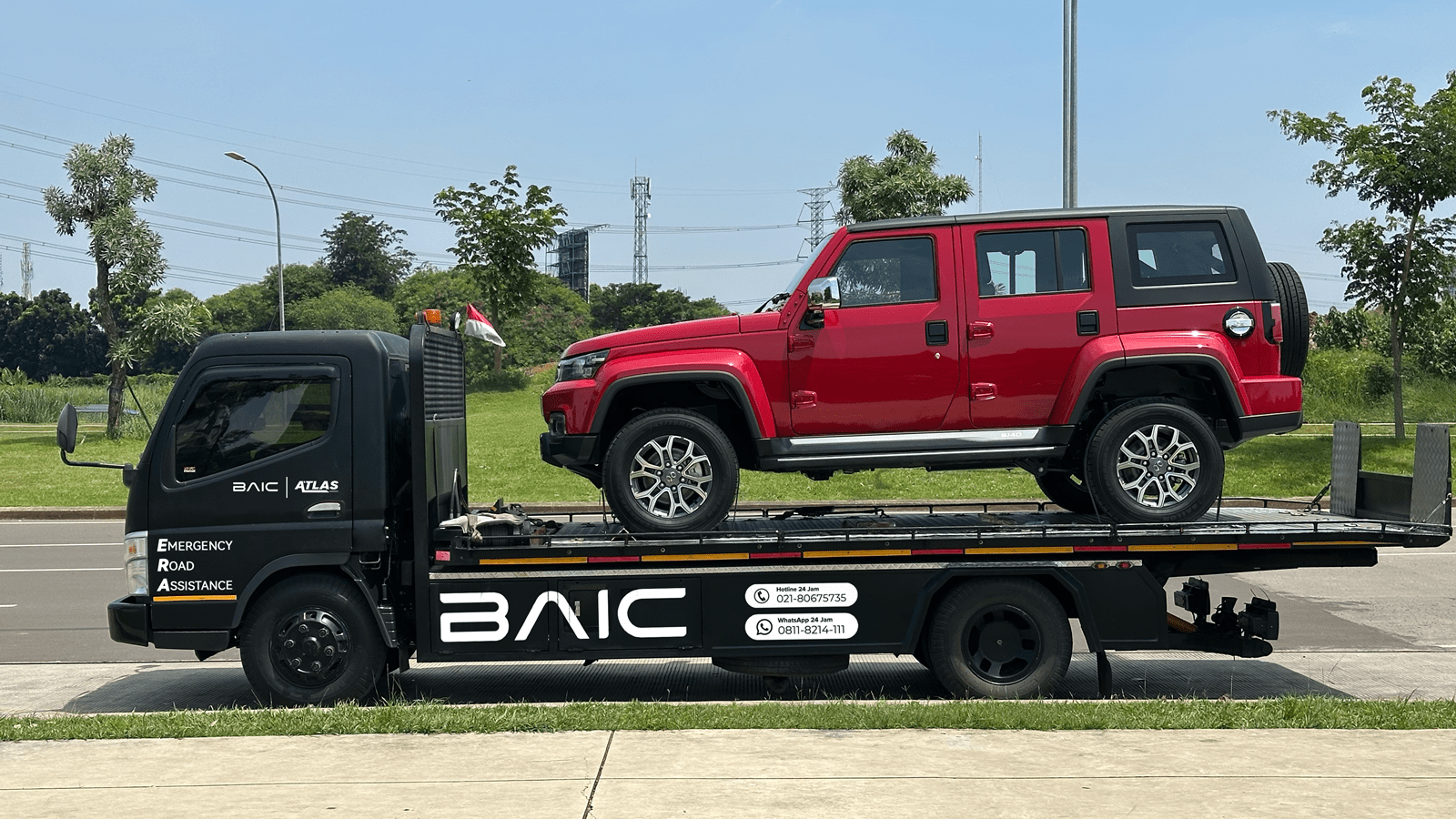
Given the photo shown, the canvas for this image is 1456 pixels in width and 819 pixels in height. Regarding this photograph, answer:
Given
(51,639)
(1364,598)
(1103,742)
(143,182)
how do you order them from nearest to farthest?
(1103,742)
(51,639)
(1364,598)
(143,182)

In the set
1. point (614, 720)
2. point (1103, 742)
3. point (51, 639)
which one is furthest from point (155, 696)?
point (1103, 742)

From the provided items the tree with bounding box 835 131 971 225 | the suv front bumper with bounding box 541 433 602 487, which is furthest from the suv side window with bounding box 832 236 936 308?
the tree with bounding box 835 131 971 225

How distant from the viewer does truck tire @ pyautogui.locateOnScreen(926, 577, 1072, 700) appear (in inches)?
301

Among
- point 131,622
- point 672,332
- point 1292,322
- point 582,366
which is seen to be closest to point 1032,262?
point 1292,322

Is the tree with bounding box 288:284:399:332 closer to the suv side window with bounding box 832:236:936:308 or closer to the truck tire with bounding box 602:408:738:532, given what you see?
the truck tire with bounding box 602:408:738:532

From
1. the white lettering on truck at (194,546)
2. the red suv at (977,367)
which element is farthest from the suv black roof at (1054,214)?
the white lettering on truck at (194,546)

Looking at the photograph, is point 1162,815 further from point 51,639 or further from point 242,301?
point 242,301

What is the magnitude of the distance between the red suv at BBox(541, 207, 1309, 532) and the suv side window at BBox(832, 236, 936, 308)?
1 centimetres

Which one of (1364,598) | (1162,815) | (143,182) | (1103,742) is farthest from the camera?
(143,182)

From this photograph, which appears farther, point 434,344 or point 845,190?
point 845,190

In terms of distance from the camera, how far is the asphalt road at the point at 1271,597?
33.4ft

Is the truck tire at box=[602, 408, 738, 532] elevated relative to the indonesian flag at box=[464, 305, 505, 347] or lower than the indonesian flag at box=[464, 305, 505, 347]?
lower

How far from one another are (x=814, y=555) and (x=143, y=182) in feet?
118

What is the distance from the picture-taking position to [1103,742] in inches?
243
